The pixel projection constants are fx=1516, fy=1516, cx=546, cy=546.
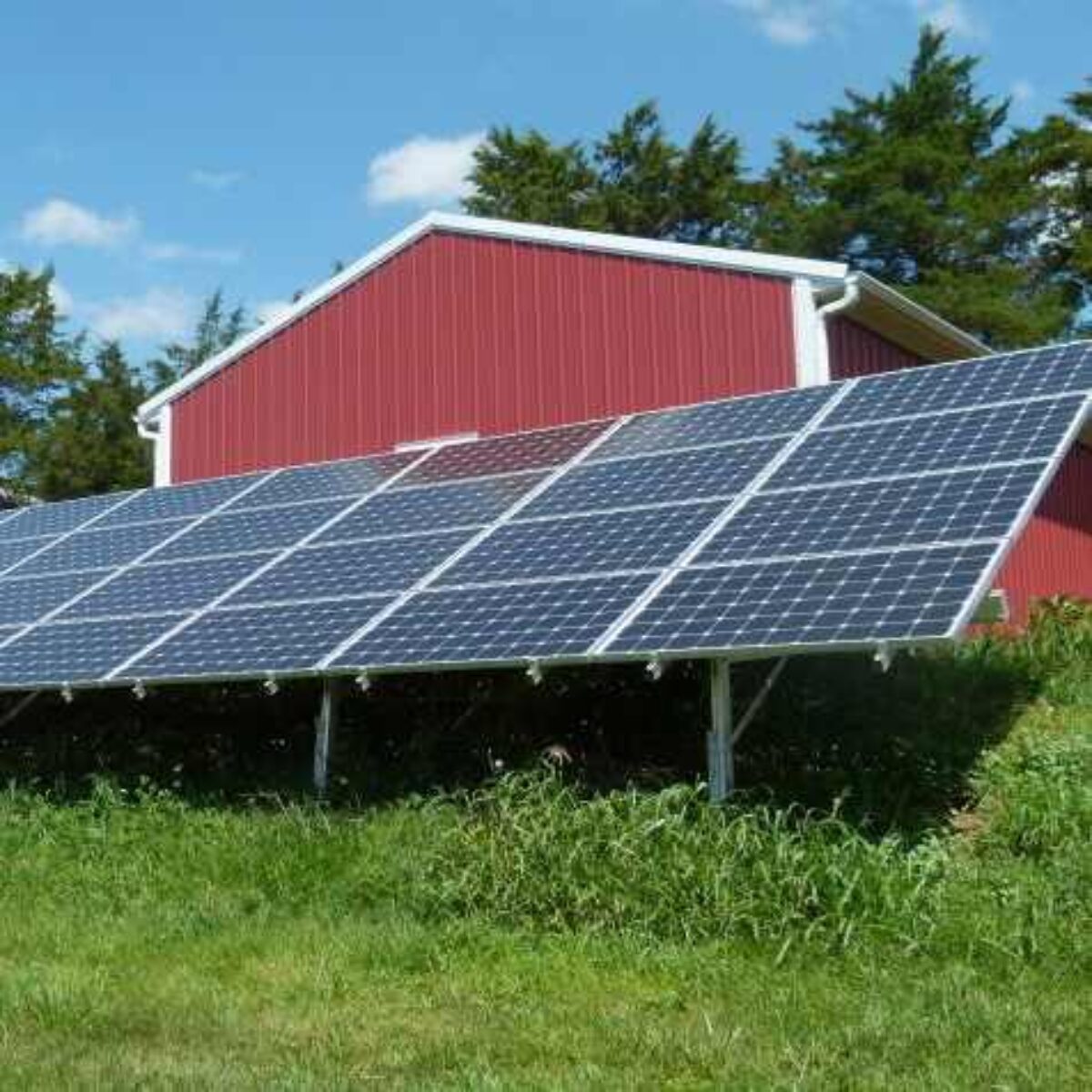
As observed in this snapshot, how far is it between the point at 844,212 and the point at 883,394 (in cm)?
2995

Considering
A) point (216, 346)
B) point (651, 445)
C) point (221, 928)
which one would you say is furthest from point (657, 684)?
point (216, 346)

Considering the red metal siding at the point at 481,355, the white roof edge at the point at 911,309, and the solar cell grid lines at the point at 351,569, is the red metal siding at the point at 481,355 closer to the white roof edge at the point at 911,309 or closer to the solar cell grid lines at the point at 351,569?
the white roof edge at the point at 911,309

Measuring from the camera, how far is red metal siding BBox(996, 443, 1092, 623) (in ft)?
60.2

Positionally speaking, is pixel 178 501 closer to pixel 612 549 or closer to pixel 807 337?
pixel 807 337

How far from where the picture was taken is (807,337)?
590 inches

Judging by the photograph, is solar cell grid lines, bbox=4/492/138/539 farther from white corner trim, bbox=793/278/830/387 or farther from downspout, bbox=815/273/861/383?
downspout, bbox=815/273/861/383

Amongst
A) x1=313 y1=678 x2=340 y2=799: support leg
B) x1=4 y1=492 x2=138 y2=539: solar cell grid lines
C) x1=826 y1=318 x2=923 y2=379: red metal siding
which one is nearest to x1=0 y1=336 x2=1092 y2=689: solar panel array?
Result: x1=313 y1=678 x2=340 y2=799: support leg

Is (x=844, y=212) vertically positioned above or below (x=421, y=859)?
above

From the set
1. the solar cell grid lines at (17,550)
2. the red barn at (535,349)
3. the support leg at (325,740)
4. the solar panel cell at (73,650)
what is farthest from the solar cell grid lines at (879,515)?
the solar cell grid lines at (17,550)

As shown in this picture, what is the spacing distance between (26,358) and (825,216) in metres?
22.9

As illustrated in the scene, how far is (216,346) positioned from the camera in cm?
4928

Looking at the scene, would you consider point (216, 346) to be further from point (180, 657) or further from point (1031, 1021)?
point (1031, 1021)

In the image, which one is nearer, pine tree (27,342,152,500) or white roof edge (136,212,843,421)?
white roof edge (136,212,843,421)

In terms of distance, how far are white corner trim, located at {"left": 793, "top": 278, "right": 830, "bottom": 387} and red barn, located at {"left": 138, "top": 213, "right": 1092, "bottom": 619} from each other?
0.02m
